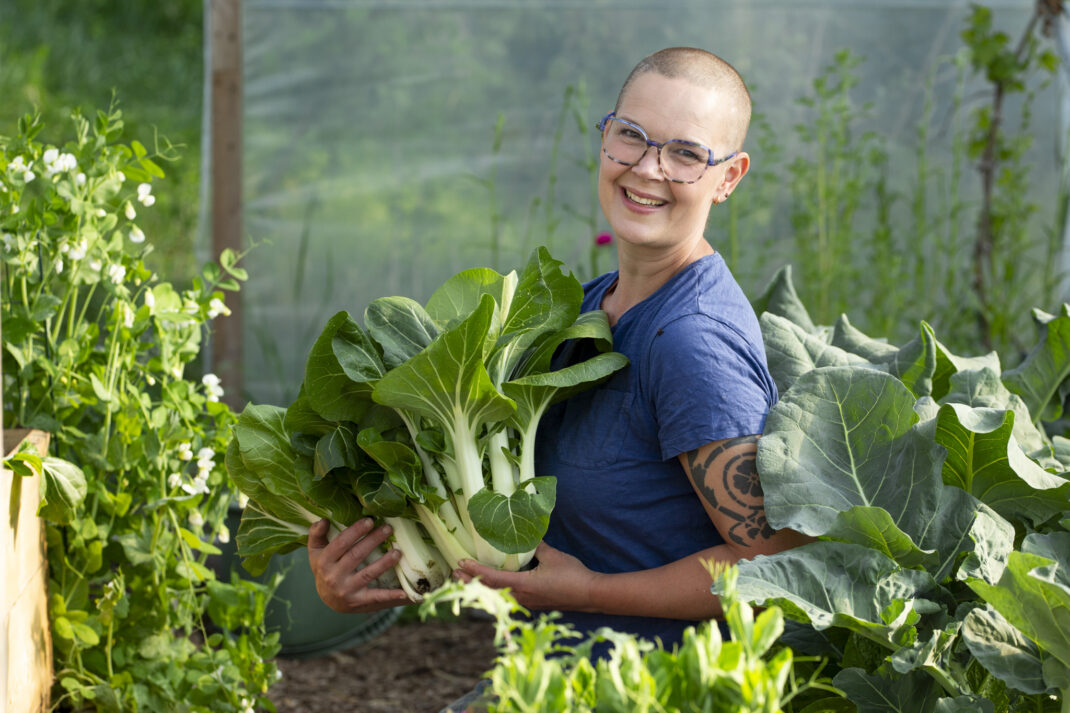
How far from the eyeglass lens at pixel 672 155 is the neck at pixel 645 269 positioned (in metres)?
0.14

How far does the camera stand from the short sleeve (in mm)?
1454

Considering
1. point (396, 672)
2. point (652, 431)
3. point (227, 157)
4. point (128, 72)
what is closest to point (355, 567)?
point (652, 431)

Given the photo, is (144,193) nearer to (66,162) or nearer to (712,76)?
(66,162)

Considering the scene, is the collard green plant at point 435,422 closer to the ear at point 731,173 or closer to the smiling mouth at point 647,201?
the smiling mouth at point 647,201

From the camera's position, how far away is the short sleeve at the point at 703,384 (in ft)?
4.77

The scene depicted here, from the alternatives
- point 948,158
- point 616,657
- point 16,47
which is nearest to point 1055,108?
point 948,158

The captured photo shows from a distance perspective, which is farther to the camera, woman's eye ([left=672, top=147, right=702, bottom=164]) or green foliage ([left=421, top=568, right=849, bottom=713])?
woman's eye ([left=672, top=147, right=702, bottom=164])

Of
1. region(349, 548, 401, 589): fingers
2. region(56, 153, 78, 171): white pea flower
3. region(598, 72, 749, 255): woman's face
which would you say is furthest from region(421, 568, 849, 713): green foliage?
region(56, 153, 78, 171): white pea flower

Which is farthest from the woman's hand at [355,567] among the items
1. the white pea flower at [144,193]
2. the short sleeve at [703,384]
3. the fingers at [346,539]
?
the white pea flower at [144,193]

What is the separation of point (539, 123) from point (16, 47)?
7.06 meters

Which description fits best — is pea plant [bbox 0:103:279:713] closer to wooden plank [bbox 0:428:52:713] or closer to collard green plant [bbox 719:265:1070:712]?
wooden plank [bbox 0:428:52:713]

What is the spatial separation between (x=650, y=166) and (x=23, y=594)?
1.33 m

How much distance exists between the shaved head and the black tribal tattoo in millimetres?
519

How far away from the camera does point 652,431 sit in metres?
1.56
